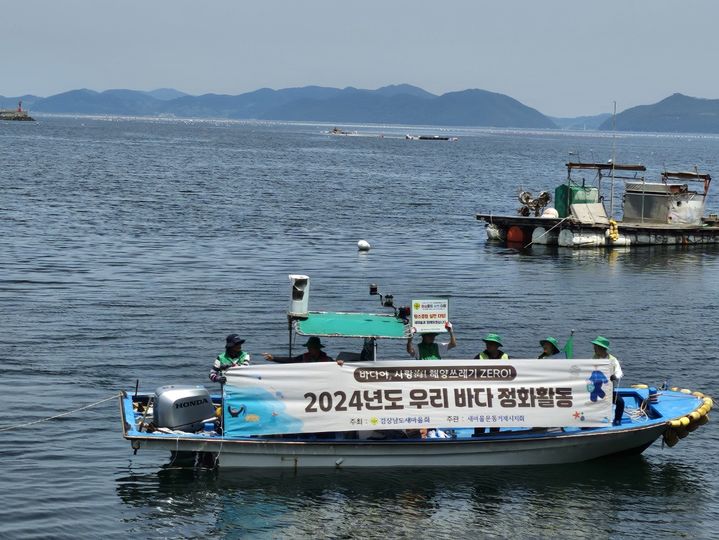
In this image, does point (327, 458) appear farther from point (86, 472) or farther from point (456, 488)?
point (86, 472)

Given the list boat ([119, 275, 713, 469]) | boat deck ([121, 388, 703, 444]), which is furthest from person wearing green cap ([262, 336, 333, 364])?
boat deck ([121, 388, 703, 444])

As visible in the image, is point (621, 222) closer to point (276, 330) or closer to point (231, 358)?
point (276, 330)

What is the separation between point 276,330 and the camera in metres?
34.7

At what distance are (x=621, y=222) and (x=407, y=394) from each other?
41325 mm

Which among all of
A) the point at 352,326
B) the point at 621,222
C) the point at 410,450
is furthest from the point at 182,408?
the point at 621,222

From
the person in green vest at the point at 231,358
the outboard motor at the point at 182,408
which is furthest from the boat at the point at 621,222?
the outboard motor at the point at 182,408

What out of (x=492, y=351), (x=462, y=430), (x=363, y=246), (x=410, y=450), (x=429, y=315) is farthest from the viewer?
(x=363, y=246)

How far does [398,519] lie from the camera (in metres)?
20.4

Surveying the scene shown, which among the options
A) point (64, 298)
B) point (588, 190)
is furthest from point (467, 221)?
point (64, 298)

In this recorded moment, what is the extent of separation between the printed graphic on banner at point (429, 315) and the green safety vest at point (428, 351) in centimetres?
72

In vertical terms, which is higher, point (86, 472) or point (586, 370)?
point (586, 370)

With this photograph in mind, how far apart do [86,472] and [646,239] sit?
4245 centimetres

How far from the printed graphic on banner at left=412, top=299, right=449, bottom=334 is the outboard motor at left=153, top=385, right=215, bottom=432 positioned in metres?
4.68

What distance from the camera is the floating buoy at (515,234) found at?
59.6m
